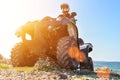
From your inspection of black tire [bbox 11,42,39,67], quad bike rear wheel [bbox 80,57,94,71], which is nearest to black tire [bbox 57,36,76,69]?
quad bike rear wheel [bbox 80,57,94,71]

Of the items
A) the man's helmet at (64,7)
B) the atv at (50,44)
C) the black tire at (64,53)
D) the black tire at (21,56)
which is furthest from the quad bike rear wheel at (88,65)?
the man's helmet at (64,7)

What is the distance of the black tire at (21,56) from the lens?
1816cm

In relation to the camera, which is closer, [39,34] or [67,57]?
[67,57]

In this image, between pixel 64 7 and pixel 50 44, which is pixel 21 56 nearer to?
pixel 50 44

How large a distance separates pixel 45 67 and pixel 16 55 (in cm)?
422

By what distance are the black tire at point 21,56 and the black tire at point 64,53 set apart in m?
3.10

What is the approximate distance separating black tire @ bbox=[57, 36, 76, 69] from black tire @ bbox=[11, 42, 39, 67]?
A: 3101 millimetres

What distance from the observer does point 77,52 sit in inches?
627

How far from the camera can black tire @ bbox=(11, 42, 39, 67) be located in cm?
1816

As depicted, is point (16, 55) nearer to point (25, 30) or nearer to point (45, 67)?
point (25, 30)

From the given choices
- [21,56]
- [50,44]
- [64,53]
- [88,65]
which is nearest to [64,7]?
[50,44]

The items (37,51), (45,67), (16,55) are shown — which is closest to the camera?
(45,67)

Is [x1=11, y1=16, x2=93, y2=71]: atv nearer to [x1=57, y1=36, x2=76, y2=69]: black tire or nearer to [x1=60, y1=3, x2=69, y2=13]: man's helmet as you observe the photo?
[x1=57, y1=36, x2=76, y2=69]: black tire

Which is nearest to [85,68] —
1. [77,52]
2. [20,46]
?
[77,52]
